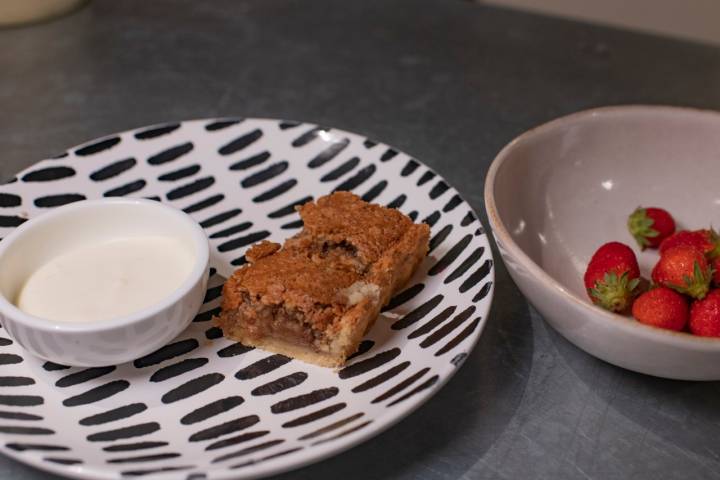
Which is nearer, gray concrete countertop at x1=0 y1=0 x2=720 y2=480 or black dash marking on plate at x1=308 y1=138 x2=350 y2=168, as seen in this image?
gray concrete countertop at x1=0 y1=0 x2=720 y2=480

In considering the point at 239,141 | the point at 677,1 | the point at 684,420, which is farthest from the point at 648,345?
the point at 677,1

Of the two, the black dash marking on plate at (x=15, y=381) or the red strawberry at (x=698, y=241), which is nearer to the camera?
the black dash marking on plate at (x=15, y=381)

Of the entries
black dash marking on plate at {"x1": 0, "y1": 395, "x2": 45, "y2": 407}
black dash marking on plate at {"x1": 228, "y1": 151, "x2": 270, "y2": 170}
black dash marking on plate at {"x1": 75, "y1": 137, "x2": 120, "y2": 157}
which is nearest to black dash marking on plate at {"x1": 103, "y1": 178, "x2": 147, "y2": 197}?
black dash marking on plate at {"x1": 75, "y1": 137, "x2": 120, "y2": 157}

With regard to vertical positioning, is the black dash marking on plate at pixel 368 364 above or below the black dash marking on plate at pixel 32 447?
below

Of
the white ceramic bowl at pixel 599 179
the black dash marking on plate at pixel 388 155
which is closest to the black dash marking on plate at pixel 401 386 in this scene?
the white ceramic bowl at pixel 599 179

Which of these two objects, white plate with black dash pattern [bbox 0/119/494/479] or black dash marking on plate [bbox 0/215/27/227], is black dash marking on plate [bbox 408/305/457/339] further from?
black dash marking on plate [bbox 0/215/27/227]

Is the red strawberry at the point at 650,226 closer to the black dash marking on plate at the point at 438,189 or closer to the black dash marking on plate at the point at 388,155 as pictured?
the black dash marking on plate at the point at 438,189

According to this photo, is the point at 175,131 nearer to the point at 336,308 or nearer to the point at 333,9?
the point at 336,308
